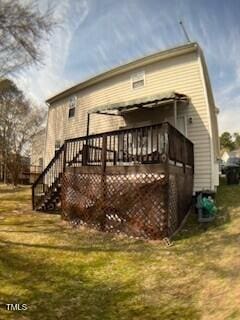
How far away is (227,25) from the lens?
11.2 metres

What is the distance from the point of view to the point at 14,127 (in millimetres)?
24125

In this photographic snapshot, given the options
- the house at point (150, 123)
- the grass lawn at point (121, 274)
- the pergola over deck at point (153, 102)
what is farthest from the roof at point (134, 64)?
the grass lawn at point (121, 274)

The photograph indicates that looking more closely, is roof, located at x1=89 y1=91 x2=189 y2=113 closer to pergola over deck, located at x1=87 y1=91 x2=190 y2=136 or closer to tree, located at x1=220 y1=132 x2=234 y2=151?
pergola over deck, located at x1=87 y1=91 x2=190 y2=136

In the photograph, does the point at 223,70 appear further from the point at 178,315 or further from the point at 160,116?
the point at 178,315

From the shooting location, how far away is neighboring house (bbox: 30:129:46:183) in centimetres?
2623

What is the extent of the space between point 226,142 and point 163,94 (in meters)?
48.8

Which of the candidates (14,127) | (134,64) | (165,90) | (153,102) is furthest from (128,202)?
(14,127)

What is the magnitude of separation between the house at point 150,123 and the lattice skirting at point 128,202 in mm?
158

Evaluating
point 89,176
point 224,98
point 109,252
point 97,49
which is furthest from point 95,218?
point 224,98

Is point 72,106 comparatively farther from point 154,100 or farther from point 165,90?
point 154,100

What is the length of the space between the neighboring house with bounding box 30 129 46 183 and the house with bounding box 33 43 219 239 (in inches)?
400

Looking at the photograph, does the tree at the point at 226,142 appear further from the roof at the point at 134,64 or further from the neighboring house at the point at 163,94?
the neighboring house at the point at 163,94

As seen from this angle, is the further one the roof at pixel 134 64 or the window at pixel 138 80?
the window at pixel 138 80

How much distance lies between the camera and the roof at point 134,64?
40.2 feet
